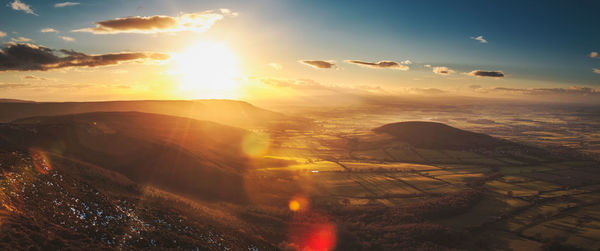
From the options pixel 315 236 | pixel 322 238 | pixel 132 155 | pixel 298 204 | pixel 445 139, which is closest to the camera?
pixel 322 238

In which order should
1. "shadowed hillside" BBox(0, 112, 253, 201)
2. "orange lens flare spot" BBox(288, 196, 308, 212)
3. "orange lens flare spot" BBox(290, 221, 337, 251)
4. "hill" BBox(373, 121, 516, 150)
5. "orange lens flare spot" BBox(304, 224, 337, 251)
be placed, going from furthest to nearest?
"hill" BBox(373, 121, 516, 150) < "orange lens flare spot" BBox(288, 196, 308, 212) < "shadowed hillside" BBox(0, 112, 253, 201) < "orange lens flare spot" BBox(304, 224, 337, 251) < "orange lens flare spot" BBox(290, 221, 337, 251)

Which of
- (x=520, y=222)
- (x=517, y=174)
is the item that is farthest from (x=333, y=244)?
(x=517, y=174)

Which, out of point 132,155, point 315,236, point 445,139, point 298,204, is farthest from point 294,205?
point 445,139

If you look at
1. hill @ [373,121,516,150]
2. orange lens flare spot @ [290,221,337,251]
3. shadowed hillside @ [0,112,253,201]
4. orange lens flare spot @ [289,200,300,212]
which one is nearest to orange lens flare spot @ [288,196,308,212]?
orange lens flare spot @ [289,200,300,212]

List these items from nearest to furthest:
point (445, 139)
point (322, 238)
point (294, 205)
A: point (322, 238), point (294, 205), point (445, 139)

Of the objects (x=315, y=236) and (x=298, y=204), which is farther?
(x=298, y=204)

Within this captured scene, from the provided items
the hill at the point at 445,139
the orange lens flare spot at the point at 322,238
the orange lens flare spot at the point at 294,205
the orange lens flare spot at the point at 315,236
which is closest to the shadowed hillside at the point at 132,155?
the orange lens flare spot at the point at 294,205

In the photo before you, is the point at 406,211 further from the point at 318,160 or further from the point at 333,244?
the point at 318,160

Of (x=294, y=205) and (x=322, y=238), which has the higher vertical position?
(x=294, y=205)

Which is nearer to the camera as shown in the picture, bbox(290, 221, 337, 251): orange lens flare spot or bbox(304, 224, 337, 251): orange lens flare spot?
bbox(290, 221, 337, 251): orange lens flare spot

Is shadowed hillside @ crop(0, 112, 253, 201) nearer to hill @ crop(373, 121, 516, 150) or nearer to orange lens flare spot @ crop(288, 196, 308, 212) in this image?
orange lens flare spot @ crop(288, 196, 308, 212)

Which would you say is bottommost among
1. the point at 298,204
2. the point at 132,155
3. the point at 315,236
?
the point at 315,236

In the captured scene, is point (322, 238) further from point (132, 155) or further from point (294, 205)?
point (132, 155)
